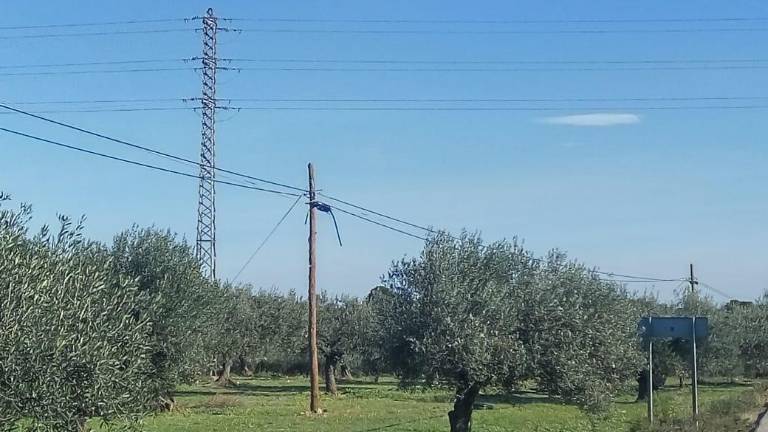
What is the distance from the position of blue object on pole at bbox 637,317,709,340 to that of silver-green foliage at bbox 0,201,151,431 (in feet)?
51.3

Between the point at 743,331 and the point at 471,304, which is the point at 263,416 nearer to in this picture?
the point at 471,304

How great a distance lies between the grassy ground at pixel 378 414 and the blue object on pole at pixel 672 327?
325 centimetres

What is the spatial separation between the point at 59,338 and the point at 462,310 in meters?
10.7

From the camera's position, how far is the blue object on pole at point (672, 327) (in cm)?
2479

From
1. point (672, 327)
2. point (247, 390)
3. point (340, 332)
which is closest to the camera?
point (672, 327)

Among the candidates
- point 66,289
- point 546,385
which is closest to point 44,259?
point 66,289

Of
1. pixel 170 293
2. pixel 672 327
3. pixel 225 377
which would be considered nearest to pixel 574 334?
pixel 672 327

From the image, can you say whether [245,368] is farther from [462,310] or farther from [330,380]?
[462,310]

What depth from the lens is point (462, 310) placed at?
65.5 feet

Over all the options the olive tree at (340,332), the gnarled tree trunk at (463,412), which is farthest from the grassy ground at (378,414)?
the olive tree at (340,332)

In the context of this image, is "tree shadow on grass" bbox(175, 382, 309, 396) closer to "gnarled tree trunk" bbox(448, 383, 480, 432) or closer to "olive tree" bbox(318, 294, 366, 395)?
"olive tree" bbox(318, 294, 366, 395)

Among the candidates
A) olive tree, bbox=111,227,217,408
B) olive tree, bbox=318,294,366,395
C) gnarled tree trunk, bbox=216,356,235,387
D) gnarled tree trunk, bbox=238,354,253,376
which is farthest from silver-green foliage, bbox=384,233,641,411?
gnarled tree trunk, bbox=238,354,253,376

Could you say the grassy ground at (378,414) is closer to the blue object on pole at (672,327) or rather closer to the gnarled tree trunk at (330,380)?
the blue object on pole at (672,327)

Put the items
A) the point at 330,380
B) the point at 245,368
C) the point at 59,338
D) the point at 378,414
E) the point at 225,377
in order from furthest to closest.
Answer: the point at 245,368 < the point at 225,377 < the point at 330,380 < the point at 378,414 < the point at 59,338
